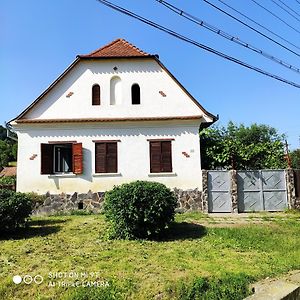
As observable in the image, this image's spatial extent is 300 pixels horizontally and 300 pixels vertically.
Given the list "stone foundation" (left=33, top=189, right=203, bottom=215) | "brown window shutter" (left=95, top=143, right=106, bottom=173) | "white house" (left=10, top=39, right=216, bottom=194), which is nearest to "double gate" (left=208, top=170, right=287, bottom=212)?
"stone foundation" (left=33, top=189, right=203, bottom=215)

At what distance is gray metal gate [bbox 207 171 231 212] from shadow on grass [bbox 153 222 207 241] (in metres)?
3.76

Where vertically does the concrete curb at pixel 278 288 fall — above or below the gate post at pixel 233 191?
below

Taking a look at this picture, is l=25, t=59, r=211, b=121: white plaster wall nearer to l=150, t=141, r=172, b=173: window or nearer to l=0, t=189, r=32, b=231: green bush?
l=150, t=141, r=172, b=173: window

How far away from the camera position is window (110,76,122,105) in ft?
51.7

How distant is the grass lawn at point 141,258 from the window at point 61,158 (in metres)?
4.54

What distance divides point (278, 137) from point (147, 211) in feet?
34.4

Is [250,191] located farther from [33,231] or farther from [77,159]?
[33,231]

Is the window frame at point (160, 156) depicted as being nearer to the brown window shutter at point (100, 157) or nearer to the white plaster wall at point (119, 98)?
the white plaster wall at point (119, 98)

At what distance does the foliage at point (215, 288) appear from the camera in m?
5.73

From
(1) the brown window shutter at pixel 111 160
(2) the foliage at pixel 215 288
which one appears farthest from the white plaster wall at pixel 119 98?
(2) the foliage at pixel 215 288

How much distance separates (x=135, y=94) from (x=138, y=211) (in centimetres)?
831

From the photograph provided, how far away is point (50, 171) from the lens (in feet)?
50.1

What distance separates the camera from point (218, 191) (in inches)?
572

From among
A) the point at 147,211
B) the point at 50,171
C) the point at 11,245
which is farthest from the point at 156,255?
the point at 50,171
